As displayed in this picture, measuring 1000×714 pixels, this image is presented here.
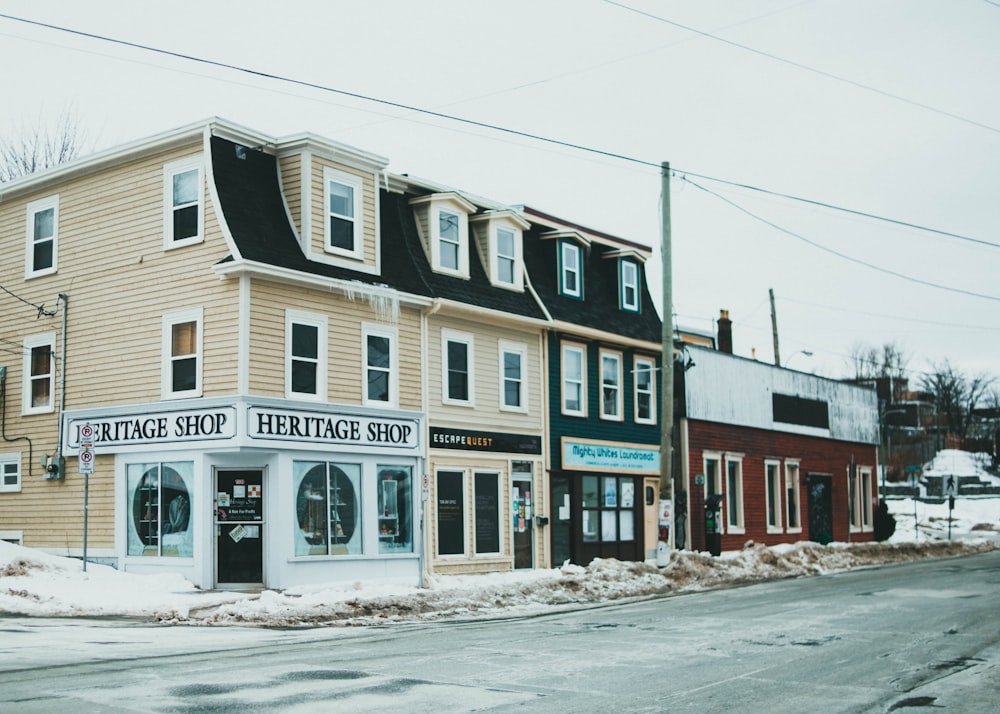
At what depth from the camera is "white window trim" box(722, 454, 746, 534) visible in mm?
36844

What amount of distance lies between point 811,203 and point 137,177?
1571 centimetres

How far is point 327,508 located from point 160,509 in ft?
10.8

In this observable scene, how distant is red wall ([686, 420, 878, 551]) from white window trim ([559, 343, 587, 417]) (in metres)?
6.02

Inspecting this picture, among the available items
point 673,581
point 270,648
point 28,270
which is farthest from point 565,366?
point 270,648

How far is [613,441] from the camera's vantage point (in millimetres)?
31703

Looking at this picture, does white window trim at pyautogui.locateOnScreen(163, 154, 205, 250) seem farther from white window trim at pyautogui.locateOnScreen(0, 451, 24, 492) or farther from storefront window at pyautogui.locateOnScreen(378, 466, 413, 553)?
white window trim at pyautogui.locateOnScreen(0, 451, 24, 492)

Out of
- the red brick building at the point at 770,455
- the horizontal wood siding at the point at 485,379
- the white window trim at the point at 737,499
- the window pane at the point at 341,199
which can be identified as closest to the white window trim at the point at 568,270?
the horizontal wood siding at the point at 485,379

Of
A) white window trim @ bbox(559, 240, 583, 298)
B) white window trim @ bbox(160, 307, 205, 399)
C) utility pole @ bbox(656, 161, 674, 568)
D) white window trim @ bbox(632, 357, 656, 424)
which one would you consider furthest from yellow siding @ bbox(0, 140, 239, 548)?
white window trim @ bbox(632, 357, 656, 424)

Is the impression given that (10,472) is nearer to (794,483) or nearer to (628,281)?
(628,281)

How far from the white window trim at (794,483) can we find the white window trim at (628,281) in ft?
36.4

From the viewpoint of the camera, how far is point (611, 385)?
105 ft

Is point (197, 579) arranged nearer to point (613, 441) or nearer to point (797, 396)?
point (613, 441)

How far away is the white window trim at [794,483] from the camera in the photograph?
133ft

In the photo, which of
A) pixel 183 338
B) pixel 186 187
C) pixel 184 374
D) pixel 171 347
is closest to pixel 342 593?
pixel 184 374
